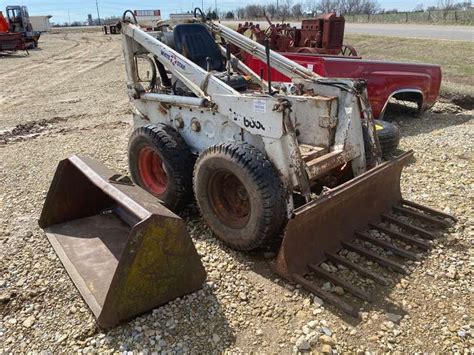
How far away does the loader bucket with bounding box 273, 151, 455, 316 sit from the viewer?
2.98 metres

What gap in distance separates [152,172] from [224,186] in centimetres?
118

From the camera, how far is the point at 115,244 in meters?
3.51

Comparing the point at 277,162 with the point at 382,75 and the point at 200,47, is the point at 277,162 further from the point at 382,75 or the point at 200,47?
the point at 382,75

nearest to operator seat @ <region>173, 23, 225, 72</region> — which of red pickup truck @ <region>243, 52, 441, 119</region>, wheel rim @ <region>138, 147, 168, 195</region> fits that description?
wheel rim @ <region>138, 147, 168, 195</region>

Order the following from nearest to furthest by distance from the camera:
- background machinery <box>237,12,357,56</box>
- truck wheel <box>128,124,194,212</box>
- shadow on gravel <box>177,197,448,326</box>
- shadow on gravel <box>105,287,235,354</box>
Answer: shadow on gravel <box>105,287,235,354</box>, shadow on gravel <box>177,197,448,326</box>, truck wheel <box>128,124,194,212</box>, background machinery <box>237,12,357,56</box>

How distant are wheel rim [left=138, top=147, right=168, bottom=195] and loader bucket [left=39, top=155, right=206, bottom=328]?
1.66ft

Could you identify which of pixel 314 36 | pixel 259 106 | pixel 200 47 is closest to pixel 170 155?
pixel 259 106

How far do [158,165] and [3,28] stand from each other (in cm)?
2499

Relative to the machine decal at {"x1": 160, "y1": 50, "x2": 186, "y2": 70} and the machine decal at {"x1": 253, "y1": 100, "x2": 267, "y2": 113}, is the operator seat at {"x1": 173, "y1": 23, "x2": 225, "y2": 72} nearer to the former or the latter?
the machine decal at {"x1": 160, "y1": 50, "x2": 186, "y2": 70}

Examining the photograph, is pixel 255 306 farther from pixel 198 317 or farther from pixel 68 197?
pixel 68 197

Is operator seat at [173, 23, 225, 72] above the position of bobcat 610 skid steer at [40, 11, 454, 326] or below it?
above

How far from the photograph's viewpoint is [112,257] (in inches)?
131

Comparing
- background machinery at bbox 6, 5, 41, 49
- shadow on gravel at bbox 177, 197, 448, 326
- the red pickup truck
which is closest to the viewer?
shadow on gravel at bbox 177, 197, 448, 326

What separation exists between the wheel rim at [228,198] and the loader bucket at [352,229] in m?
0.57
